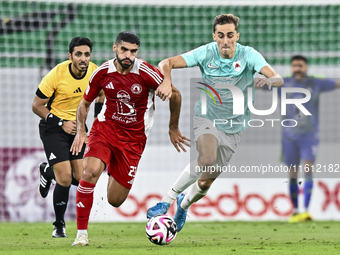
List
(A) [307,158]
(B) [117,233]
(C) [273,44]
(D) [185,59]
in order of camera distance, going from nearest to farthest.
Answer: (D) [185,59], (B) [117,233], (A) [307,158], (C) [273,44]

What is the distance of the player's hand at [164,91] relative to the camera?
5840 mm

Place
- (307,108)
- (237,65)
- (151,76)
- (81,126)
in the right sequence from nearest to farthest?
(151,76) → (81,126) → (237,65) → (307,108)

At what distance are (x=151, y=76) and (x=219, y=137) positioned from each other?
1.27 metres

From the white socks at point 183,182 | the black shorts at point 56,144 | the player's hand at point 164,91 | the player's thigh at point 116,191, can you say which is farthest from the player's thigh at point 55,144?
the player's hand at point 164,91

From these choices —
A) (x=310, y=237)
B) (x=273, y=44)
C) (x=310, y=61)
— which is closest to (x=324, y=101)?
(x=310, y=61)

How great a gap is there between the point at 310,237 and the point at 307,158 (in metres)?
2.81

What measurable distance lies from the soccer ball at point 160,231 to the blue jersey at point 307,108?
4.68 meters

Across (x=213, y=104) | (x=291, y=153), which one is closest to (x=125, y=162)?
(x=213, y=104)

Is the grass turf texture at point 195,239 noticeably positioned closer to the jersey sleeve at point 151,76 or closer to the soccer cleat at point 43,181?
the soccer cleat at point 43,181

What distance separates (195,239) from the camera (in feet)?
22.3

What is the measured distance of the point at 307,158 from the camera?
9.58 meters

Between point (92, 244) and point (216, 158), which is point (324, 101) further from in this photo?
point (92, 244)

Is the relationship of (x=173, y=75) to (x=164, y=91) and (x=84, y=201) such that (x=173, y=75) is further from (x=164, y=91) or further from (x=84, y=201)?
(x=84, y=201)

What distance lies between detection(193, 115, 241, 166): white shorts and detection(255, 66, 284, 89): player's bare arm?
0.94 meters
